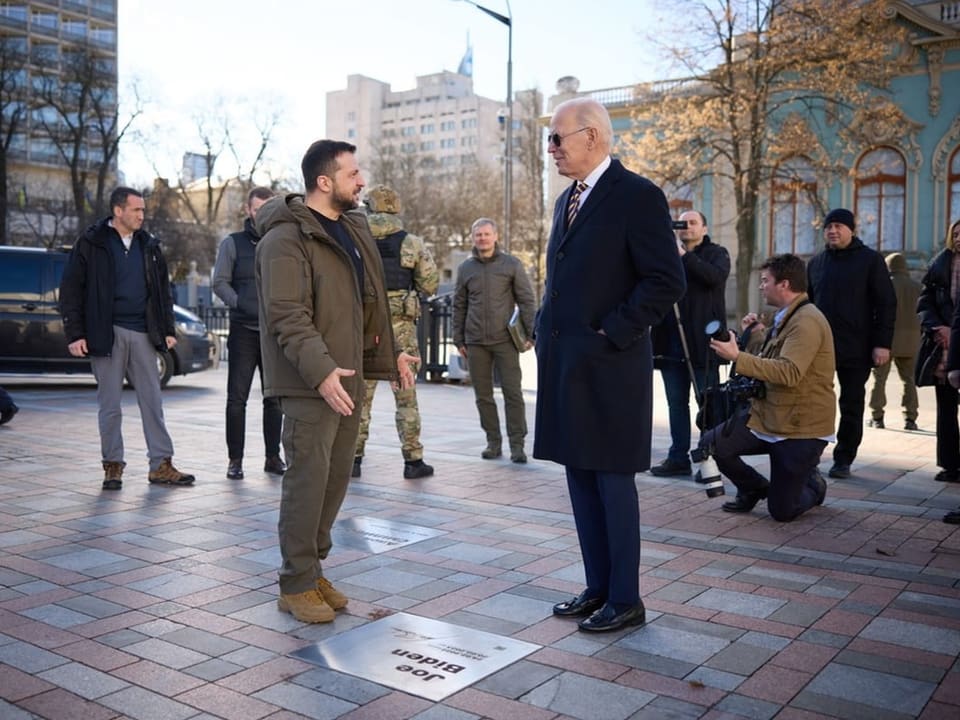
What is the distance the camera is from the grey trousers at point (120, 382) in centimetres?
698

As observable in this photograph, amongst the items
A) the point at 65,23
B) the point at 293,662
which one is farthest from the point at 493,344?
the point at 65,23

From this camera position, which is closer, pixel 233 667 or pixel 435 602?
pixel 233 667

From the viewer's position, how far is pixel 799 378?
5938 millimetres

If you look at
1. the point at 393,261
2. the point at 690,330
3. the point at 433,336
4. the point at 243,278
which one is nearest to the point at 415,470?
the point at 393,261

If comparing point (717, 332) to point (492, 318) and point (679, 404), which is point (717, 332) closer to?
point (679, 404)

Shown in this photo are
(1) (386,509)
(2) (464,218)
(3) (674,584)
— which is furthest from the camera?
(2) (464,218)

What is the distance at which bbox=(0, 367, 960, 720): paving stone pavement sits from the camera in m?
3.36

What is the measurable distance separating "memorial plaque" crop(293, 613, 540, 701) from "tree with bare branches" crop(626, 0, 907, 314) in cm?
2305

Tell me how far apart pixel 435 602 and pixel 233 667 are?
3.49ft

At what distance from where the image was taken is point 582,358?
13.1 ft

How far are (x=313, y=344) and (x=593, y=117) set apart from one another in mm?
1438

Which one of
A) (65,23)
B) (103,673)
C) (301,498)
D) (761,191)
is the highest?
(65,23)

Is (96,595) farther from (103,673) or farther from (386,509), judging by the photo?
(386,509)

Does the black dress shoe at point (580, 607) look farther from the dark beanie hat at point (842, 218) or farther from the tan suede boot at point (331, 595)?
the dark beanie hat at point (842, 218)
